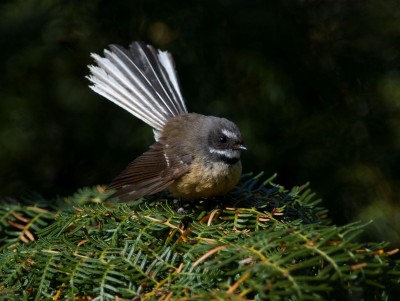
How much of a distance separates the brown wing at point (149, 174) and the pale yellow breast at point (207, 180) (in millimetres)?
51

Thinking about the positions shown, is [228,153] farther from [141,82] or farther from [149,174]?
[141,82]

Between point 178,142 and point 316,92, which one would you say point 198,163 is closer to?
point 178,142

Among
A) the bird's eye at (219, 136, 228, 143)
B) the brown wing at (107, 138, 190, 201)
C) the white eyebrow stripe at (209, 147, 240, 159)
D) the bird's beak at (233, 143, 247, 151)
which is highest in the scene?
the bird's eye at (219, 136, 228, 143)

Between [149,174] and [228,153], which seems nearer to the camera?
[149,174]

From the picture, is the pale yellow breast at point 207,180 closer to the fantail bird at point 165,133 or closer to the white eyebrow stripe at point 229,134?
the fantail bird at point 165,133

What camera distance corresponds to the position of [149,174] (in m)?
3.47

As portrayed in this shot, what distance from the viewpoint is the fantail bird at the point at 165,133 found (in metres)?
3.37

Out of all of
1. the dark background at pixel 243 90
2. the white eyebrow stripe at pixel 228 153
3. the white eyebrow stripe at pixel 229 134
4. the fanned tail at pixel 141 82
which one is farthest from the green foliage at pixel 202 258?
the fanned tail at pixel 141 82

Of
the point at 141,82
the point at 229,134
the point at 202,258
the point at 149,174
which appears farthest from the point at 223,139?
the point at 202,258

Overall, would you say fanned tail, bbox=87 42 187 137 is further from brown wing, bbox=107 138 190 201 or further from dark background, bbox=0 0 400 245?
brown wing, bbox=107 138 190 201

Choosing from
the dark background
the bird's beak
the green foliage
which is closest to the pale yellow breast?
the bird's beak

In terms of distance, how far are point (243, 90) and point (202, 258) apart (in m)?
2.12

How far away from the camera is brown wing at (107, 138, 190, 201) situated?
320 cm

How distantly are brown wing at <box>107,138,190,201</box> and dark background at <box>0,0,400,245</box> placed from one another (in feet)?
1.95
